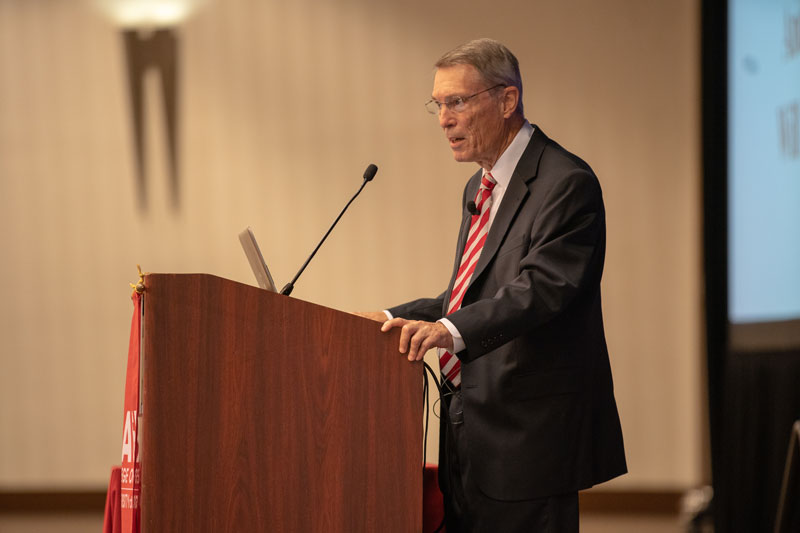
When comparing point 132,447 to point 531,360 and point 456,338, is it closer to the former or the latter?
point 456,338

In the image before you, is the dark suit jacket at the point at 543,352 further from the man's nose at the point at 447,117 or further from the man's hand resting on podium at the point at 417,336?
the man's nose at the point at 447,117

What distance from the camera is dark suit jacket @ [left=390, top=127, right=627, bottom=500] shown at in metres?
1.92

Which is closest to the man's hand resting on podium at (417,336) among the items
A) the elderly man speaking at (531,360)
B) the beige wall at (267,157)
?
the elderly man speaking at (531,360)

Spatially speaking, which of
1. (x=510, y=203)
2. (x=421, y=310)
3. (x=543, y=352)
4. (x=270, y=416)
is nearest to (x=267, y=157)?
(x=421, y=310)

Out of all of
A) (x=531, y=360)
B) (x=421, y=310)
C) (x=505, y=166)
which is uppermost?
(x=505, y=166)

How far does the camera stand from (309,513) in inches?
69.9

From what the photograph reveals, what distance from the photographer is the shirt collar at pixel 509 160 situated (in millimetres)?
2246

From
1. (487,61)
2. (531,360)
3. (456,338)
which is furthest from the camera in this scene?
(487,61)

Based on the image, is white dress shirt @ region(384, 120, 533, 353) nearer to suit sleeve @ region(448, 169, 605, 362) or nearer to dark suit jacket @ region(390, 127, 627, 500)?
dark suit jacket @ region(390, 127, 627, 500)

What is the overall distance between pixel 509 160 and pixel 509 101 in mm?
157

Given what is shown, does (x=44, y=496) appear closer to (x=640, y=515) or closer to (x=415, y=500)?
(x=640, y=515)

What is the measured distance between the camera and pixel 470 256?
7.47 feet

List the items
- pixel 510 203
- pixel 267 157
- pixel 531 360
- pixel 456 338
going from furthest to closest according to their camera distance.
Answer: pixel 267 157
pixel 510 203
pixel 531 360
pixel 456 338

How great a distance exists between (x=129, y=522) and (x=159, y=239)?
3.59 m
